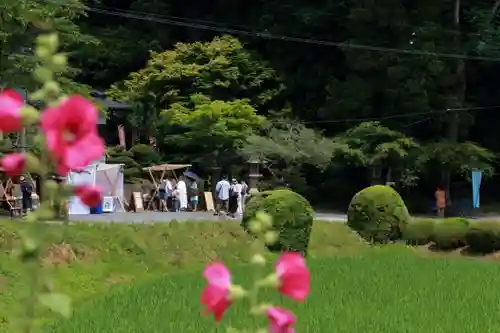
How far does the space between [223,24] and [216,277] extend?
3177cm

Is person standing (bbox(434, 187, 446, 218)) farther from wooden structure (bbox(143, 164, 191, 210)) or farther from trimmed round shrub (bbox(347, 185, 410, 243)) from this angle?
trimmed round shrub (bbox(347, 185, 410, 243))

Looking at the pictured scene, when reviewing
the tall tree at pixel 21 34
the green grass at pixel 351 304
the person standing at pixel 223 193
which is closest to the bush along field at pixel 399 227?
the green grass at pixel 351 304

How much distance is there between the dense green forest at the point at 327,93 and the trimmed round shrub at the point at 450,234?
8.74 m

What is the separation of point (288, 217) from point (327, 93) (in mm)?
15269

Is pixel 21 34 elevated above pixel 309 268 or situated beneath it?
elevated above

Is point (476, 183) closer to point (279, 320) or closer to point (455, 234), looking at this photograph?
point (455, 234)

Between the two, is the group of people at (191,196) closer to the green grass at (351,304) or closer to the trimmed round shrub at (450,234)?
the trimmed round shrub at (450,234)

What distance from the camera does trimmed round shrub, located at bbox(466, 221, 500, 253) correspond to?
1622cm

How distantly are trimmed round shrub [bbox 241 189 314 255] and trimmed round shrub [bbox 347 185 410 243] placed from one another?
2.20 m

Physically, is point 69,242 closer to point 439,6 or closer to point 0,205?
point 0,205

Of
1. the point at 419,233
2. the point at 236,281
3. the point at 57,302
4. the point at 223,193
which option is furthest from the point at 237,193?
the point at 57,302

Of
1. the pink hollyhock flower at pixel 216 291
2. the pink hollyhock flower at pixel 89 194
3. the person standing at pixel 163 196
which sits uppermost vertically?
the pink hollyhock flower at pixel 89 194

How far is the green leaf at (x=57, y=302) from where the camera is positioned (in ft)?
3.98

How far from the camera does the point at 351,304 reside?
877 centimetres
